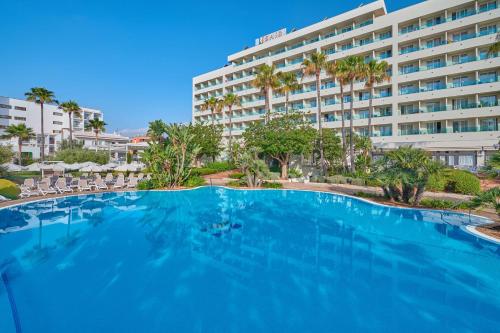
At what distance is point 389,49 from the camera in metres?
35.1

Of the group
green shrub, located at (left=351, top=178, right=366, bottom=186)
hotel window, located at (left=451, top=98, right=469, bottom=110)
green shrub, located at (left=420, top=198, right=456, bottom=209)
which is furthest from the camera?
hotel window, located at (left=451, top=98, right=469, bottom=110)

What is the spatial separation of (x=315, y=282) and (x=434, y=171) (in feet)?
38.8

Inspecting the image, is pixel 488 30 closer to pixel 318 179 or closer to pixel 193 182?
pixel 318 179

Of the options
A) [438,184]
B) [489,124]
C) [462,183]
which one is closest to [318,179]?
[438,184]

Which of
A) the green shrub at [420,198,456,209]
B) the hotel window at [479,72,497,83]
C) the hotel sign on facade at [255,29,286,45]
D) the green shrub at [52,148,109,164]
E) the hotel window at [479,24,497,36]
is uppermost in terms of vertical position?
the hotel sign on facade at [255,29,286,45]

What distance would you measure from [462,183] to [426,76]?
17.8 meters

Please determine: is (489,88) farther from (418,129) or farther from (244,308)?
(244,308)

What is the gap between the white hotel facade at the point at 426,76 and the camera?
28.5m

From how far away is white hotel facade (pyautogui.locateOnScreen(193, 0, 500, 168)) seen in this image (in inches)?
1122

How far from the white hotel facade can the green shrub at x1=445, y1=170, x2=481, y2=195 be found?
31.5 feet

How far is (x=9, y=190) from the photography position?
62.8 feet

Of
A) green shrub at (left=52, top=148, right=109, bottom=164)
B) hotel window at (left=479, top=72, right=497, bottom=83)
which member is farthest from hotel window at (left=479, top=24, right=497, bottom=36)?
green shrub at (left=52, top=148, right=109, bottom=164)

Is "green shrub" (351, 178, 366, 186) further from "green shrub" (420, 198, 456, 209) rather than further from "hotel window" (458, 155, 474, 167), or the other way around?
"hotel window" (458, 155, 474, 167)

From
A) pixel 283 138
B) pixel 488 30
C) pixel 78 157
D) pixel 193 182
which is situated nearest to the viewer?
pixel 193 182
